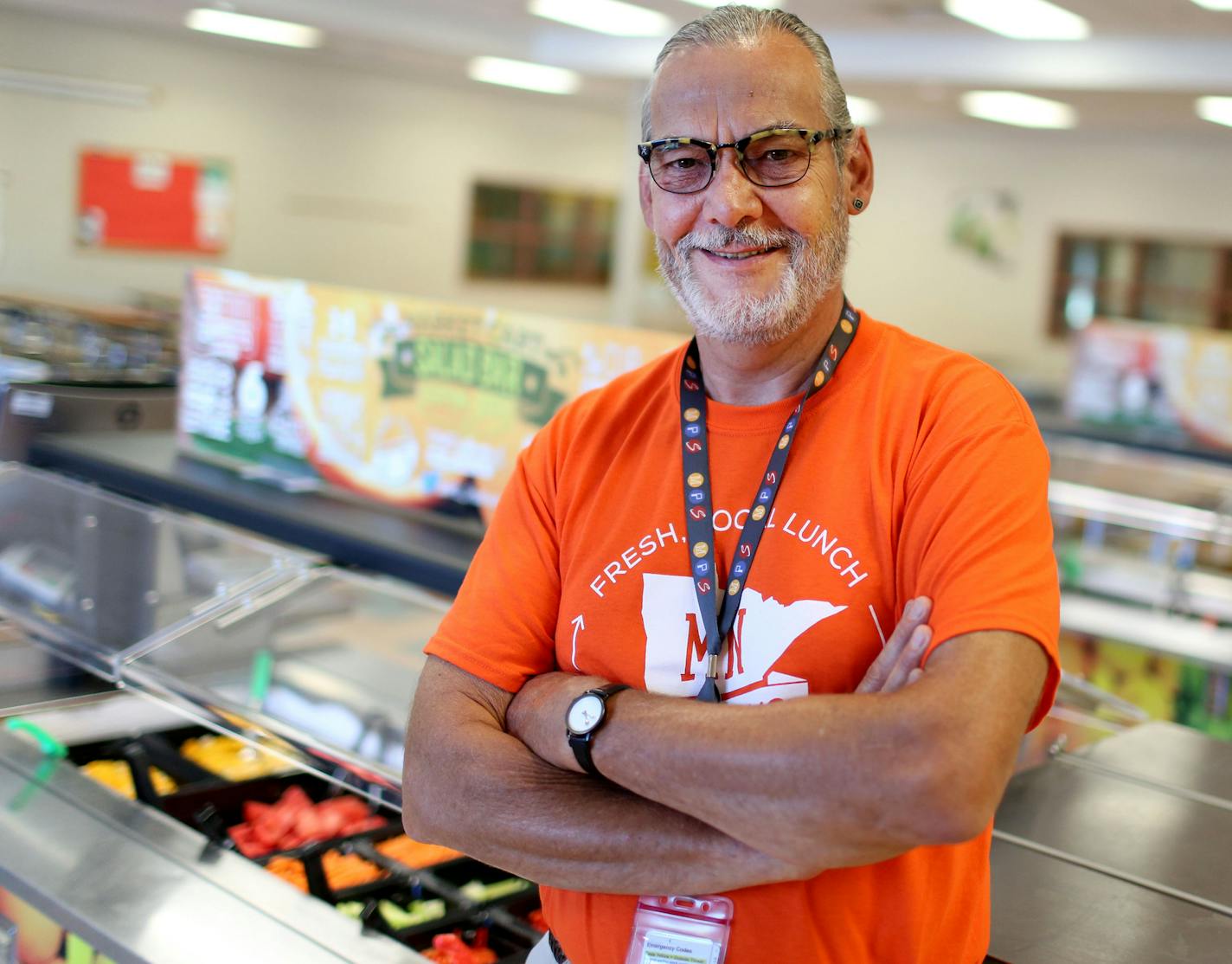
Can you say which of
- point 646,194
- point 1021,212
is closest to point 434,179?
point 1021,212

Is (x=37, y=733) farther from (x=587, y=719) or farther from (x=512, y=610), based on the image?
(x=587, y=719)

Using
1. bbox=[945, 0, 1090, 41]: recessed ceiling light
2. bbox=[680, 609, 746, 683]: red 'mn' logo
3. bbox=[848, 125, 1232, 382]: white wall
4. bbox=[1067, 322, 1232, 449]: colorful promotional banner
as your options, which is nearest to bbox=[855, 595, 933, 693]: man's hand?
bbox=[680, 609, 746, 683]: red 'mn' logo

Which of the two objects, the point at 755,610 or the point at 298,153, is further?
the point at 298,153

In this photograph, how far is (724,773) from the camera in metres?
1.09

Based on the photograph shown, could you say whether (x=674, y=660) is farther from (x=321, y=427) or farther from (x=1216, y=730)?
(x=1216, y=730)

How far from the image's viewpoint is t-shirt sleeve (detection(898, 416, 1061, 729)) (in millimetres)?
1065

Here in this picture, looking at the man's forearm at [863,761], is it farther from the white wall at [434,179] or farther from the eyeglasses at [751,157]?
the white wall at [434,179]

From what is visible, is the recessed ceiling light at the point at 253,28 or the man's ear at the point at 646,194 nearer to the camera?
the man's ear at the point at 646,194

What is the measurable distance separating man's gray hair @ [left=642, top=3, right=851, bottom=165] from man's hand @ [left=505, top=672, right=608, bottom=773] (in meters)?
0.57

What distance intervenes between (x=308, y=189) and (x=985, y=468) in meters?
11.6

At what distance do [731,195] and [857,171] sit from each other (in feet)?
0.63

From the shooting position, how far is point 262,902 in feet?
6.08

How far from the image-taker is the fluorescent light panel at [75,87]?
9.63 m

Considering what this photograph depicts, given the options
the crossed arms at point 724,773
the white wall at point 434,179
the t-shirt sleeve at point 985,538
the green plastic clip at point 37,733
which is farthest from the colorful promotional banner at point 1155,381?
the crossed arms at point 724,773
